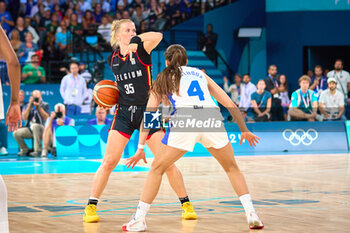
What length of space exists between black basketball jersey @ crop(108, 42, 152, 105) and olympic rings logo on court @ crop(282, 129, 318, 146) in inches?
419

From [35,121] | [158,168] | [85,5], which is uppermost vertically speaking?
[85,5]

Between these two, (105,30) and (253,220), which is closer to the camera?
(253,220)

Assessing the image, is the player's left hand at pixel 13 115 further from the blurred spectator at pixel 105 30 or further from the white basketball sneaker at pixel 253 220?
the blurred spectator at pixel 105 30

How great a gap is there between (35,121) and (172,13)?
27.5 feet

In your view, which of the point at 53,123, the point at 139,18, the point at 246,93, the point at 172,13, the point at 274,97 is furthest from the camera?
the point at 172,13

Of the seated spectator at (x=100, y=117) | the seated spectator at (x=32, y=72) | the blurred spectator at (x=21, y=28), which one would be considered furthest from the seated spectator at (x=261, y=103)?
the blurred spectator at (x=21, y=28)

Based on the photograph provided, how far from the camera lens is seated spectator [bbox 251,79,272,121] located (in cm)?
1725

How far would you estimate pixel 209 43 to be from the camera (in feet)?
74.9

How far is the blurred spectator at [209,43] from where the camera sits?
22.7 m

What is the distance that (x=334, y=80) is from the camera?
1770 centimetres

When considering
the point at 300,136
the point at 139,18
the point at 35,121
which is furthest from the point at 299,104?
the point at 139,18

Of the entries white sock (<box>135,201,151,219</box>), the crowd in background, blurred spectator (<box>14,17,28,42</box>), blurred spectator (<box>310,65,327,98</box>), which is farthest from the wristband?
blurred spectator (<box>14,17,28,42</box>)

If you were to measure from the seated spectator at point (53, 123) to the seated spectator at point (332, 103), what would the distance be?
7.03 m

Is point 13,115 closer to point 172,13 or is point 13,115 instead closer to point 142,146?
point 142,146
